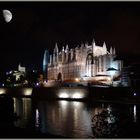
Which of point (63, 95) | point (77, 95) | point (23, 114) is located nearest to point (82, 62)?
point (63, 95)

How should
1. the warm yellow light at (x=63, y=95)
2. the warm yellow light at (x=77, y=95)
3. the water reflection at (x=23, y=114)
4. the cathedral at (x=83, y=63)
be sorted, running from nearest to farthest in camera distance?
the water reflection at (x=23, y=114) → the warm yellow light at (x=77, y=95) → the warm yellow light at (x=63, y=95) → the cathedral at (x=83, y=63)

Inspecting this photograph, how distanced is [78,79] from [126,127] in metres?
43.2

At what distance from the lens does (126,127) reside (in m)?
7.63

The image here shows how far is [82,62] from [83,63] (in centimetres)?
36

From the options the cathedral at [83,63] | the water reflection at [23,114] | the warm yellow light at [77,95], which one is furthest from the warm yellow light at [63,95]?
the cathedral at [83,63]

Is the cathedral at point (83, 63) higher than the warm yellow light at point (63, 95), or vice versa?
the cathedral at point (83, 63)

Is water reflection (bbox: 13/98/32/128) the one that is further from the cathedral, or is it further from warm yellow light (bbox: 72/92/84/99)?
the cathedral

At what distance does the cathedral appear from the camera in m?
46.2

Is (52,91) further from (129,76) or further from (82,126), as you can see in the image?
(82,126)

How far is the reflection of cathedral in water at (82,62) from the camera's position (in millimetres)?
46969

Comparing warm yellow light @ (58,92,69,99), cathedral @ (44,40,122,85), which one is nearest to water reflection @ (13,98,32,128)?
warm yellow light @ (58,92,69,99)

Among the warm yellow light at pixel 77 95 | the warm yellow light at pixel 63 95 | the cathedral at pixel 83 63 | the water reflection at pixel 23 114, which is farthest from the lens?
the cathedral at pixel 83 63

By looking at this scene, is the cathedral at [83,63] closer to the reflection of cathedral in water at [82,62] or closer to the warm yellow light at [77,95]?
the reflection of cathedral in water at [82,62]

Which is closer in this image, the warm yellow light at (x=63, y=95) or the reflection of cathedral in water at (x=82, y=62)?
the warm yellow light at (x=63, y=95)
